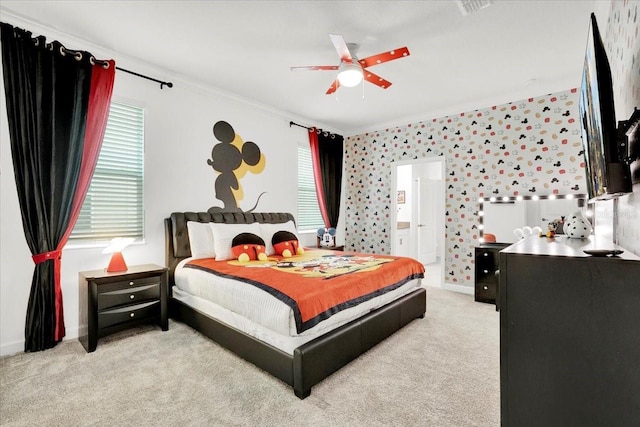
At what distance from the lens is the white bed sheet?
2.03 meters

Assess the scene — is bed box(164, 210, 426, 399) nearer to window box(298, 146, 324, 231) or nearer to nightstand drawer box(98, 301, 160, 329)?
nightstand drawer box(98, 301, 160, 329)

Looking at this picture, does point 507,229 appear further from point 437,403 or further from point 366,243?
point 437,403

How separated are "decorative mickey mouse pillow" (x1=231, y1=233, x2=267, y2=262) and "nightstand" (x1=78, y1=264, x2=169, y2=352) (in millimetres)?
742

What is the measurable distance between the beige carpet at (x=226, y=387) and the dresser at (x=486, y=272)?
Result: 1.31 metres

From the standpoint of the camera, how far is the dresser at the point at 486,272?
397cm

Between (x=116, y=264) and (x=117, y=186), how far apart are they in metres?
0.87

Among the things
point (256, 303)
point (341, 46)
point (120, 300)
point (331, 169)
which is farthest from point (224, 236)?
point (331, 169)

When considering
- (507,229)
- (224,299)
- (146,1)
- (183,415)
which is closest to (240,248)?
(224,299)

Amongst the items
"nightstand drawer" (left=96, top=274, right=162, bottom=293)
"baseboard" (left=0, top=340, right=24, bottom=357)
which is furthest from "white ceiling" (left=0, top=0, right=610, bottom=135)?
"baseboard" (left=0, top=340, right=24, bottom=357)

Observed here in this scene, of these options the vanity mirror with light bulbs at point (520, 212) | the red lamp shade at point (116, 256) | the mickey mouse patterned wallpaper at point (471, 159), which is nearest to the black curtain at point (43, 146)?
the red lamp shade at point (116, 256)

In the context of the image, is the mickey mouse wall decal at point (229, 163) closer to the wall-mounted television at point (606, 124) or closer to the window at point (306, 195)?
the window at point (306, 195)

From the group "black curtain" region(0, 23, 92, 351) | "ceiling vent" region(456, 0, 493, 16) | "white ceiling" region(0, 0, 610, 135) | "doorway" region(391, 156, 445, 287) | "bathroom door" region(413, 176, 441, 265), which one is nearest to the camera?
"ceiling vent" region(456, 0, 493, 16)

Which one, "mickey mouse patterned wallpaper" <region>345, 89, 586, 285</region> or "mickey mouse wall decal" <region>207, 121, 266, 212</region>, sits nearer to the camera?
"mickey mouse patterned wallpaper" <region>345, 89, 586, 285</region>

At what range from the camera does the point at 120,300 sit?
2738 millimetres
